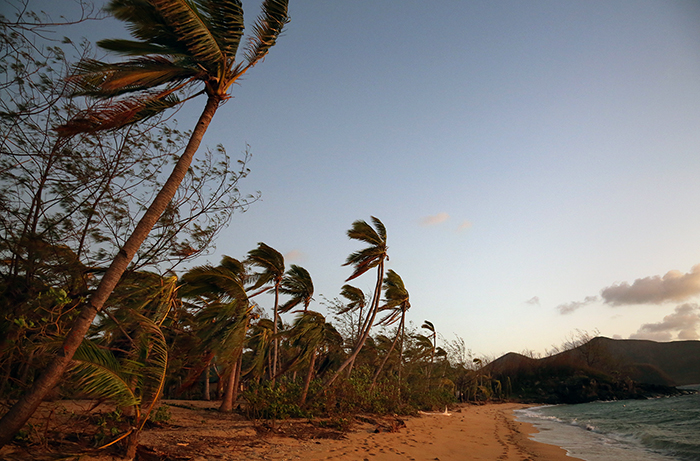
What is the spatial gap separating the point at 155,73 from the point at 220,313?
596 cm

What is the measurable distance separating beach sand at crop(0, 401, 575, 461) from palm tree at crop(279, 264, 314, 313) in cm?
532

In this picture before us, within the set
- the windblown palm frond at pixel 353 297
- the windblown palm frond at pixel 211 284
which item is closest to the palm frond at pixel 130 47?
the windblown palm frond at pixel 211 284

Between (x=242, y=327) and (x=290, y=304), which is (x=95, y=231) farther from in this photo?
(x=290, y=304)

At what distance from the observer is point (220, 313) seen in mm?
9852

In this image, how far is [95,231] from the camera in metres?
7.80

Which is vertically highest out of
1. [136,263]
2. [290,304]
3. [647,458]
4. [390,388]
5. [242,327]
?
[290,304]

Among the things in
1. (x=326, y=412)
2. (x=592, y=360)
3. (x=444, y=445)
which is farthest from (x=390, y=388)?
(x=592, y=360)

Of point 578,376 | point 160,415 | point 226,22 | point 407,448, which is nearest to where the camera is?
point 226,22

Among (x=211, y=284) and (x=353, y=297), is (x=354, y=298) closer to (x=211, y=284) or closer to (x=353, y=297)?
(x=353, y=297)

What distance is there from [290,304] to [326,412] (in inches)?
226

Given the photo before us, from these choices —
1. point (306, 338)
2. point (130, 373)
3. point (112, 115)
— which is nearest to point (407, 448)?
point (306, 338)

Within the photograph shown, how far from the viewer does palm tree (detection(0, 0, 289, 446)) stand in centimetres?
533

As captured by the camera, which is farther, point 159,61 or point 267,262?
point 267,262

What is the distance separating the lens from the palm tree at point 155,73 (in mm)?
5332
